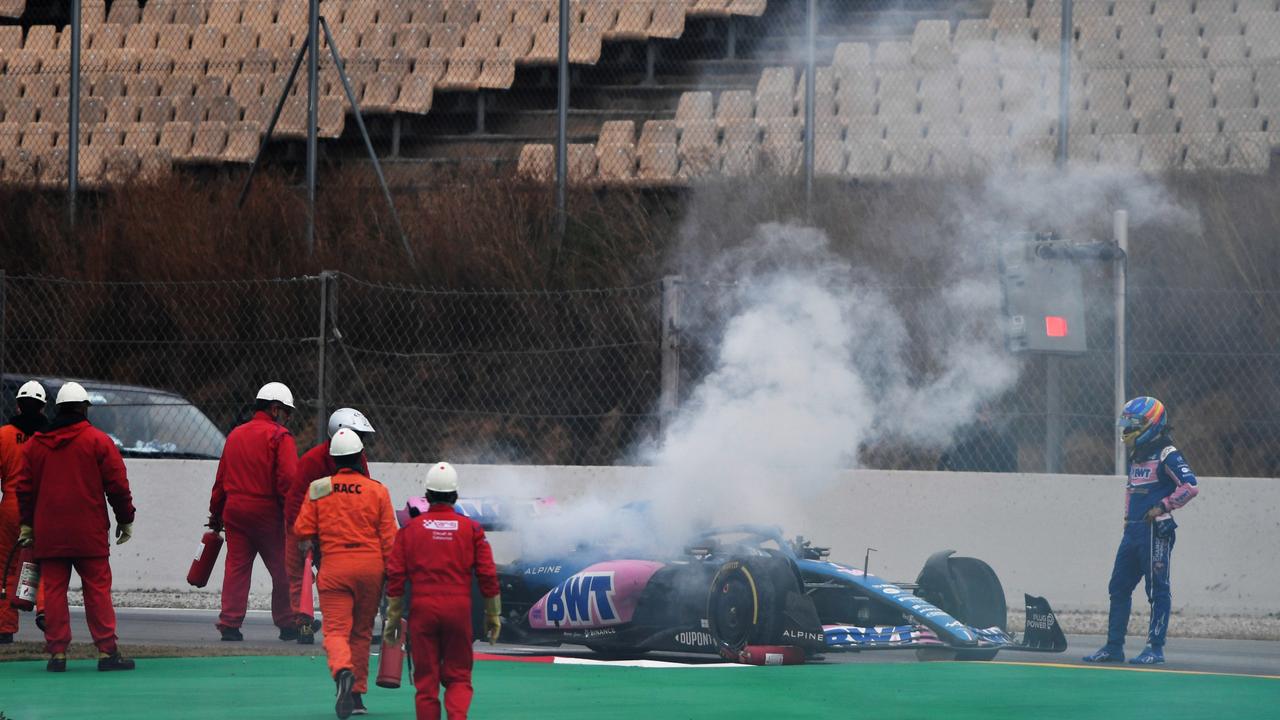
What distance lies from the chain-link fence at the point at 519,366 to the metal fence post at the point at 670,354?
20mm

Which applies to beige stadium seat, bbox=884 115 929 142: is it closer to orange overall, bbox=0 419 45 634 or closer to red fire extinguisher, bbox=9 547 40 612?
orange overall, bbox=0 419 45 634

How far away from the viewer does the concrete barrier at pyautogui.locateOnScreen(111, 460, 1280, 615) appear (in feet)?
45.4

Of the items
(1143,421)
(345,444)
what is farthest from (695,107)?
(345,444)

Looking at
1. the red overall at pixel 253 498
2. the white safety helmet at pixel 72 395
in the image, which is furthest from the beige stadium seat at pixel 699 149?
the white safety helmet at pixel 72 395

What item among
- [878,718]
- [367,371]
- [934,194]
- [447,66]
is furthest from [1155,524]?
[447,66]

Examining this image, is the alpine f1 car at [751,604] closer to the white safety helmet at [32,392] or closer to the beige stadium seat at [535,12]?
the white safety helmet at [32,392]

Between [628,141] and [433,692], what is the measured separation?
1532 cm

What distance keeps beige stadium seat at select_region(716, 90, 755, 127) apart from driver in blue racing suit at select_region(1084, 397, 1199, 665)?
10841 millimetres

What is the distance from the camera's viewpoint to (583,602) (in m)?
11.3

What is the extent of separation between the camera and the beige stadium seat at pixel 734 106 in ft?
73.6

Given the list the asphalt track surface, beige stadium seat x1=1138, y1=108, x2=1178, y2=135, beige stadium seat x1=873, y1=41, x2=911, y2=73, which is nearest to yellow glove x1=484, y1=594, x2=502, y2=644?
the asphalt track surface

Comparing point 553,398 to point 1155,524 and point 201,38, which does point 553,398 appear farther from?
point 201,38

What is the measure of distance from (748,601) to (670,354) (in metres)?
3.95

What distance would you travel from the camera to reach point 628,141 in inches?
890
